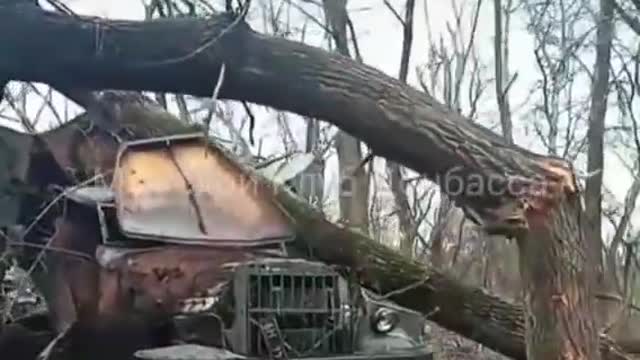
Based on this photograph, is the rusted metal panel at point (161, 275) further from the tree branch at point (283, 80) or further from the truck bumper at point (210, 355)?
the tree branch at point (283, 80)

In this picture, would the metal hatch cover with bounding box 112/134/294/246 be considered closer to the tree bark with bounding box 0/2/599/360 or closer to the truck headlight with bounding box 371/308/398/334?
the truck headlight with bounding box 371/308/398/334

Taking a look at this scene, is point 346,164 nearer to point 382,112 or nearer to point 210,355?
point 210,355

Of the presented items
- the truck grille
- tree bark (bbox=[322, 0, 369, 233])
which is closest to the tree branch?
the truck grille

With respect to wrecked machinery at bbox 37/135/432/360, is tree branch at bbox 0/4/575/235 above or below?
above

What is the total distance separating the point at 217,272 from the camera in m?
5.68

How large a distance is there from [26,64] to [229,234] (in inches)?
75.7

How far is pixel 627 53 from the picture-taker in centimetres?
1620

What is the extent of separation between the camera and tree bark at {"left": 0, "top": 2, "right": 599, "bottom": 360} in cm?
441

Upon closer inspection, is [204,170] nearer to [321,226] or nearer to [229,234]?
[229,234]

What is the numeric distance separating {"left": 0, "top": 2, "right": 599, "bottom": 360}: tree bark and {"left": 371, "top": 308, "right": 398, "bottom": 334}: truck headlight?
1223mm

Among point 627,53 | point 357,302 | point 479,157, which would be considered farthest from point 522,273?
point 627,53

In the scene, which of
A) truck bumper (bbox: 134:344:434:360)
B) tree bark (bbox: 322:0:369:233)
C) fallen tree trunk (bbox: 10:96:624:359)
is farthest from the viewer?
tree bark (bbox: 322:0:369:233)

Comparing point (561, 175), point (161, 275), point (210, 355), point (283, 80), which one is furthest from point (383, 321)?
point (283, 80)

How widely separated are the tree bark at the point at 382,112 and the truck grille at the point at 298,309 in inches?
41.5
